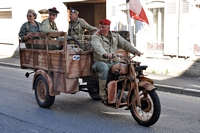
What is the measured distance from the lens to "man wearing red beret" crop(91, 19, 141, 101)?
6.40 meters

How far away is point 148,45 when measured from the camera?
13.3 metres

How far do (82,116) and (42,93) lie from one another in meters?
1.24

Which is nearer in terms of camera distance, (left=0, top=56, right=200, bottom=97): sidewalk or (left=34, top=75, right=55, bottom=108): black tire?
(left=34, top=75, right=55, bottom=108): black tire

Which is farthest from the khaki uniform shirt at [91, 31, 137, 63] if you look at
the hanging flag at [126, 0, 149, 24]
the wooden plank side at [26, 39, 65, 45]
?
the hanging flag at [126, 0, 149, 24]

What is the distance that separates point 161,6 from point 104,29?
6644mm

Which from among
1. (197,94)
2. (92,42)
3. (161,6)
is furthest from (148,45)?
(92,42)

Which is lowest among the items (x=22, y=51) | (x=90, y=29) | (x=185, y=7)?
(x=22, y=51)

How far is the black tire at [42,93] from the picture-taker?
24.3 ft

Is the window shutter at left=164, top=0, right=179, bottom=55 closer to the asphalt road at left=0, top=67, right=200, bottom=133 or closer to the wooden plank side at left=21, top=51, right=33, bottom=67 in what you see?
the asphalt road at left=0, top=67, right=200, bottom=133

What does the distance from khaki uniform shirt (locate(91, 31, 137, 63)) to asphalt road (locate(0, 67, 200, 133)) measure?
1175mm

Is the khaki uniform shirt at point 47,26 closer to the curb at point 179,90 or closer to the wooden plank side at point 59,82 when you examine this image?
the wooden plank side at point 59,82

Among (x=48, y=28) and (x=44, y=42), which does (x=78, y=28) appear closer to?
(x=48, y=28)

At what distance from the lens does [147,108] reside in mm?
6066

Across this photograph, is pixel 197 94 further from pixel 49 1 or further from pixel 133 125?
pixel 49 1
